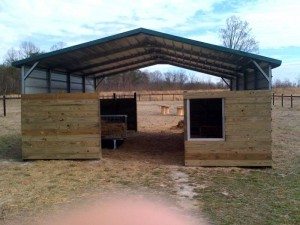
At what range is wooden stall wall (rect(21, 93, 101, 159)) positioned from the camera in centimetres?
1048

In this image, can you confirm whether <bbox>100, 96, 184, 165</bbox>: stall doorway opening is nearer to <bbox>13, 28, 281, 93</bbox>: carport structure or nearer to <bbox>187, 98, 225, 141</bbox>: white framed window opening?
<bbox>187, 98, 225, 141</bbox>: white framed window opening

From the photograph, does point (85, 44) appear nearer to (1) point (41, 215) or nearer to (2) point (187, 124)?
(2) point (187, 124)

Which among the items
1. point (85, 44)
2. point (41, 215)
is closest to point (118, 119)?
point (85, 44)

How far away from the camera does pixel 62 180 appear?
8406 millimetres

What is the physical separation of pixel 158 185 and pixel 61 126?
3767mm

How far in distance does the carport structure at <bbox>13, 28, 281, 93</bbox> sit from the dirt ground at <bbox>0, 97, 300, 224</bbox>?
2.50m

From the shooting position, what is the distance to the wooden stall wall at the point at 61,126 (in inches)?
412

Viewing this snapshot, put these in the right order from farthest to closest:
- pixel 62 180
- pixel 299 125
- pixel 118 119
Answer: pixel 299 125 < pixel 118 119 < pixel 62 180

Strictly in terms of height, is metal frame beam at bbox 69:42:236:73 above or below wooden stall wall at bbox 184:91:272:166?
above

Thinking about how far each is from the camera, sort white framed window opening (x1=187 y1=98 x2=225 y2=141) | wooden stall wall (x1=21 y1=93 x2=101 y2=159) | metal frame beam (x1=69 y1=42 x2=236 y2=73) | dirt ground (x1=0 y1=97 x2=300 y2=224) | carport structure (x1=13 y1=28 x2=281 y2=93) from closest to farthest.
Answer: dirt ground (x1=0 y1=97 x2=300 y2=224) < carport structure (x1=13 y1=28 x2=281 y2=93) < wooden stall wall (x1=21 y1=93 x2=101 y2=159) < metal frame beam (x1=69 y1=42 x2=236 y2=73) < white framed window opening (x1=187 y1=98 x2=225 y2=141)

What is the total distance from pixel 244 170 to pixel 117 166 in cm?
299

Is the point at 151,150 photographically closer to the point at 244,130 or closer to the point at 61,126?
the point at 61,126

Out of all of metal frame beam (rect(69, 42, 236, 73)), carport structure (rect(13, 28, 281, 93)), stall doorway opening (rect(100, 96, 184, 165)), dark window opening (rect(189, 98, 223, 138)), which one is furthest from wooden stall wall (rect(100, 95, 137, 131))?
dark window opening (rect(189, 98, 223, 138))

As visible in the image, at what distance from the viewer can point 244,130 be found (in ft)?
31.5
